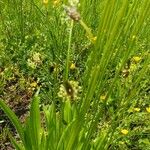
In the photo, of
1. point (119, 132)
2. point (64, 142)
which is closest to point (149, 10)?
point (64, 142)

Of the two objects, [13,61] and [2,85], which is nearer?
[2,85]

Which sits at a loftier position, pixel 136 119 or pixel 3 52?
pixel 3 52

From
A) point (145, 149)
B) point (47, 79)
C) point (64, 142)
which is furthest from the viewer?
point (47, 79)

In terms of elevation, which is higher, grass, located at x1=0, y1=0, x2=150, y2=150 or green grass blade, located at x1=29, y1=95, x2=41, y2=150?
grass, located at x1=0, y1=0, x2=150, y2=150

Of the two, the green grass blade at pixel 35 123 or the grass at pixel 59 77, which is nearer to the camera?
the green grass blade at pixel 35 123

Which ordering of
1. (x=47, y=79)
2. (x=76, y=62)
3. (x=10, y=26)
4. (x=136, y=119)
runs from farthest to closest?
1. (x=10, y=26)
2. (x=76, y=62)
3. (x=47, y=79)
4. (x=136, y=119)

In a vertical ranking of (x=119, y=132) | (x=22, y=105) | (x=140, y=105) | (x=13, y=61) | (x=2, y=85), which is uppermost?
(x=13, y=61)

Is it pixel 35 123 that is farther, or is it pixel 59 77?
pixel 59 77

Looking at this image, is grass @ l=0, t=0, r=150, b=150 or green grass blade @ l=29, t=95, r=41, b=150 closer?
green grass blade @ l=29, t=95, r=41, b=150

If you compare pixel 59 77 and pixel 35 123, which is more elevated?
pixel 59 77

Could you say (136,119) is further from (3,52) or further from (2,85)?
(3,52)

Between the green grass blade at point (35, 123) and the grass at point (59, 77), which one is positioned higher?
the grass at point (59, 77)
